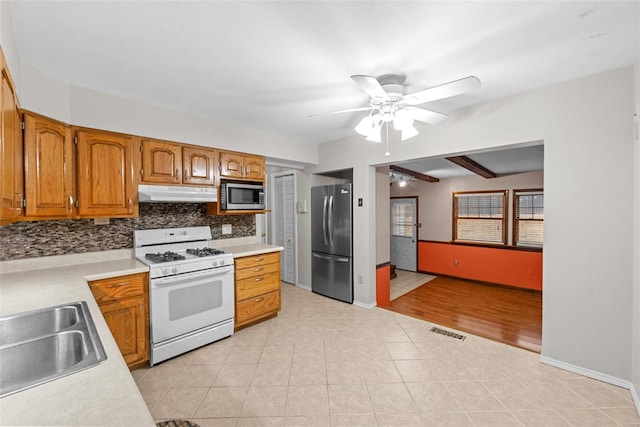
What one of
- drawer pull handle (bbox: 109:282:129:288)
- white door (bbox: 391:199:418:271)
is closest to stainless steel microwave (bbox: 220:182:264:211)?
drawer pull handle (bbox: 109:282:129:288)

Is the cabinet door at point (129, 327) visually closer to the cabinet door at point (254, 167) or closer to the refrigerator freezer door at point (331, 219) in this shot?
the cabinet door at point (254, 167)

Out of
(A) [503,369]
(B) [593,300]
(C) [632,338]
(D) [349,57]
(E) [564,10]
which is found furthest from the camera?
(A) [503,369]

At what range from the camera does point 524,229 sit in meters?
5.36

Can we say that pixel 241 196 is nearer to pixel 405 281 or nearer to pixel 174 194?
pixel 174 194

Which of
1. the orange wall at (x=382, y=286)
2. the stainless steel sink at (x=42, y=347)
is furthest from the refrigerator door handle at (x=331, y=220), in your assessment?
the stainless steel sink at (x=42, y=347)

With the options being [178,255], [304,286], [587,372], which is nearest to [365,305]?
[304,286]

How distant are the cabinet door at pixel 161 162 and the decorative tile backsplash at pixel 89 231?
393mm

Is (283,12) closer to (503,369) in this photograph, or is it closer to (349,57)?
(349,57)

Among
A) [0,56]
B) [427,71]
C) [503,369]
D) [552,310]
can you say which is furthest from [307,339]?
[0,56]

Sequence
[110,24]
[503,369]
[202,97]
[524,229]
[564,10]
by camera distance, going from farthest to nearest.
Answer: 1. [524,229]
2. [202,97]
3. [503,369]
4. [110,24]
5. [564,10]

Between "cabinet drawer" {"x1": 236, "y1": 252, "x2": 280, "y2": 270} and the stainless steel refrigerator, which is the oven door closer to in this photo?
"cabinet drawer" {"x1": 236, "y1": 252, "x2": 280, "y2": 270}

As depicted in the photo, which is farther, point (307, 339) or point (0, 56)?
point (307, 339)

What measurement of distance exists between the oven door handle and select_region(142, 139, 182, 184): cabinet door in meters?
0.95

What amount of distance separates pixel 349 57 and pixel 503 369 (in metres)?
2.71
